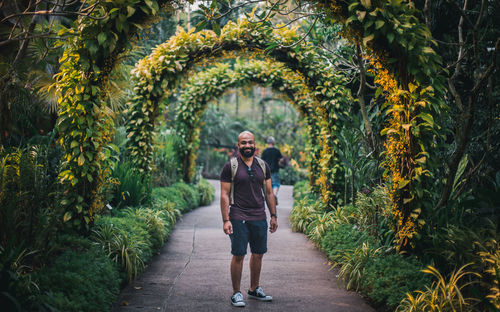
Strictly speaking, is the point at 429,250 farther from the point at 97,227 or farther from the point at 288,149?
the point at 288,149

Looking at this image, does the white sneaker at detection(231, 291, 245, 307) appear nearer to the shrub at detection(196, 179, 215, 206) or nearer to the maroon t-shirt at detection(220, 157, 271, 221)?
the maroon t-shirt at detection(220, 157, 271, 221)

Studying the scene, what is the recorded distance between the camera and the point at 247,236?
4242mm

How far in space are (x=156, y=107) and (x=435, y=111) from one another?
5.81 m

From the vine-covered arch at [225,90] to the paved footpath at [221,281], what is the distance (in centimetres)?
389

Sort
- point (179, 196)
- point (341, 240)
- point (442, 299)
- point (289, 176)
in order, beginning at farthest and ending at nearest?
point (289, 176) → point (179, 196) → point (341, 240) → point (442, 299)

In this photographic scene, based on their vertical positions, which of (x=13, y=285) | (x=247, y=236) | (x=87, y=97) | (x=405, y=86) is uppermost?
(x=405, y=86)

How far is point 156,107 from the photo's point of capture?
340 inches

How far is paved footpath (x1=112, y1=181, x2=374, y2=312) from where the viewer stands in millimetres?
4203

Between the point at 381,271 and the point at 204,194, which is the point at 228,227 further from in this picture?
the point at 204,194

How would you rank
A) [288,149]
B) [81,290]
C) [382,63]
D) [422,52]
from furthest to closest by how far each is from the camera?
1. [288,149]
2. [382,63]
3. [422,52]
4. [81,290]

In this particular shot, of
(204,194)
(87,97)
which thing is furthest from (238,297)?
(204,194)

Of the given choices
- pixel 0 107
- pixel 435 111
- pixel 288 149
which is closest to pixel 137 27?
pixel 0 107

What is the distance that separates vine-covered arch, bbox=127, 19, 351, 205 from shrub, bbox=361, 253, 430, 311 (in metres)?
3.73

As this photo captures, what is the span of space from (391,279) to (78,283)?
9.76 ft
